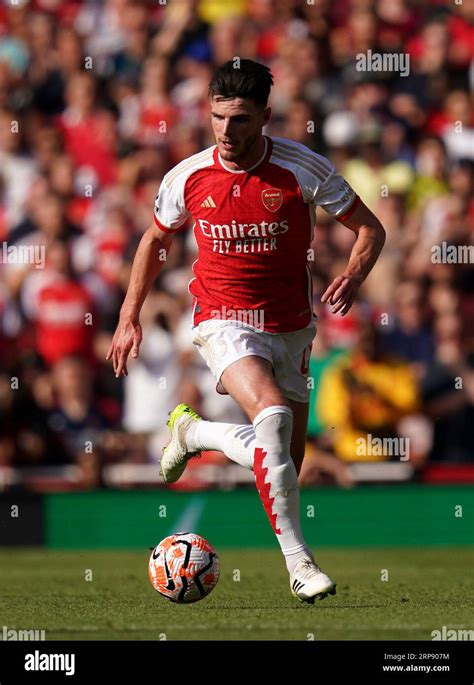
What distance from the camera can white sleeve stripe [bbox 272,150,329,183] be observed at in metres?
7.80

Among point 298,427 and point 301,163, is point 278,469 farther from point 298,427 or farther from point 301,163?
point 301,163

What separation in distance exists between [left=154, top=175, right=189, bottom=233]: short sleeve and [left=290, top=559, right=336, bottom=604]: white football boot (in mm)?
2136

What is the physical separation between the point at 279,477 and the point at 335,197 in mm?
1616

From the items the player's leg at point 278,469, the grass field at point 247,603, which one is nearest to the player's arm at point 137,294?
the player's leg at point 278,469

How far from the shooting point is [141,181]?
50.7ft

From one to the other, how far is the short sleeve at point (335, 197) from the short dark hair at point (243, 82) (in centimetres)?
58

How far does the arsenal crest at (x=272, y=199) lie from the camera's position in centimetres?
776

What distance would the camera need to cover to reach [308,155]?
7863mm

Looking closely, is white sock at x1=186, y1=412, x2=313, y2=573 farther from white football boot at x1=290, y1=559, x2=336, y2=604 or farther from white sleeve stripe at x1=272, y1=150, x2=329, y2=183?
white sleeve stripe at x1=272, y1=150, x2=329, y2=183

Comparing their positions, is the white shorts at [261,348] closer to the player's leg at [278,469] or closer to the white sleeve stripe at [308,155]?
the player's leg at [278,469]

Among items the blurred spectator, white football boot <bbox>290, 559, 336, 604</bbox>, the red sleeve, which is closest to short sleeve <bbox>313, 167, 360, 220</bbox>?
the red sleeve

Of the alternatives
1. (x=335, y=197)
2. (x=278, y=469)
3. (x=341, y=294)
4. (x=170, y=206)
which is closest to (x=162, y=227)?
(x=170, y=206)

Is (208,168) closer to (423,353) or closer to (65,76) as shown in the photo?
(423,353)

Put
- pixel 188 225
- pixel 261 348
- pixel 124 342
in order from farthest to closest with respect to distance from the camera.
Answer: pixel 188 225
pixel 124 342
pixel 261 348
